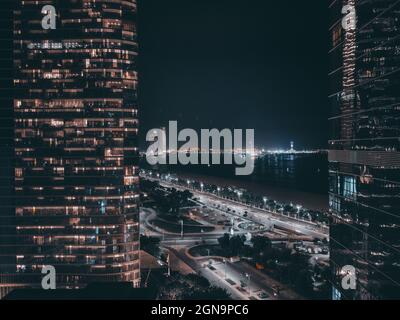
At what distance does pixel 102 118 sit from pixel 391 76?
44774 mm

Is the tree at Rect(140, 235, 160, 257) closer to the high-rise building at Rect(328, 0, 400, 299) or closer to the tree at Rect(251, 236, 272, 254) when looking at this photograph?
the tree at Rect(251, 236, 272, 254)

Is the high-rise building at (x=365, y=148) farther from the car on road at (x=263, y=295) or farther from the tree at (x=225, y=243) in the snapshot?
the tree at (x=225, y=243)

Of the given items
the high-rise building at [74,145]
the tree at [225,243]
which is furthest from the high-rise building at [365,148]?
the high-rise building at [74,145]

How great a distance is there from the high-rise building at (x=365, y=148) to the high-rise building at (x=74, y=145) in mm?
32794

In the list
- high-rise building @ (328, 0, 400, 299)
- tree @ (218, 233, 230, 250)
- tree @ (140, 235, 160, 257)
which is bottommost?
tree @ (140, 235, 160, 257)

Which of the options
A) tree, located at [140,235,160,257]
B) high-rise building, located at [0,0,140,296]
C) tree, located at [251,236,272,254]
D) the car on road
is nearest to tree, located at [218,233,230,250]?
tree, located at [251,236,272,254]

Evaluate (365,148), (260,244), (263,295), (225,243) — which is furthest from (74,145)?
(365,148)

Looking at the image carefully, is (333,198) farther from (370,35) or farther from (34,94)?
(34,94)

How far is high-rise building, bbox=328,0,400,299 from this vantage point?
39500 millimetres

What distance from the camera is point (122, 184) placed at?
69.5 meters

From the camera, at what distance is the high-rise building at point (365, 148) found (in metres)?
39.5

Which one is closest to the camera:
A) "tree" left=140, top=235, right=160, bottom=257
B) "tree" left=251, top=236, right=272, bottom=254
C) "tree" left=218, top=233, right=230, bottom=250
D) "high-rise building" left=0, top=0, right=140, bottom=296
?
"high-rise building" left=0, top=0, right=140, bottom=296

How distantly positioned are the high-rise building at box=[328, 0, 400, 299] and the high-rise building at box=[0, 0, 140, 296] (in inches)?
1291
